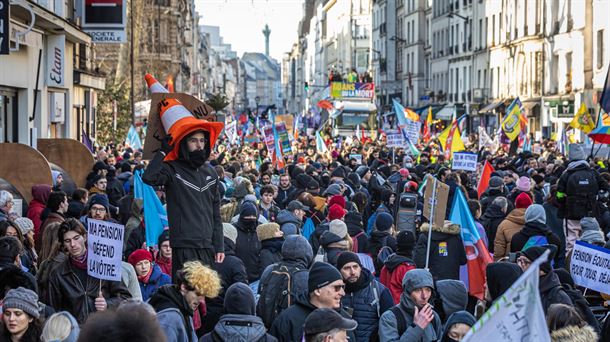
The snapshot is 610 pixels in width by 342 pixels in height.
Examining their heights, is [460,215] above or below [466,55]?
below

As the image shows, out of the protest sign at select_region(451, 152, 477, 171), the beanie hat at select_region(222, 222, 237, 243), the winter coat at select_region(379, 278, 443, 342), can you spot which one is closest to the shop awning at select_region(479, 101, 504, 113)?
the protest sign at select_region(451, 152, 477, 171)

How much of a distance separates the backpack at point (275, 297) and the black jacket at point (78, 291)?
1095 millimetres

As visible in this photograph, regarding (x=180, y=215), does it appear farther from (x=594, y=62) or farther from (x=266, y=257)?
(x=594, y=62)

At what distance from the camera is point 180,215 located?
9.59 m

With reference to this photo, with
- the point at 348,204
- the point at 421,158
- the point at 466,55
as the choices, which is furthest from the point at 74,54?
the point at 466,55

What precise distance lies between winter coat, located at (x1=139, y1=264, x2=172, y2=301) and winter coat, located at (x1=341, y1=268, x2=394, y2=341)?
1509 mm

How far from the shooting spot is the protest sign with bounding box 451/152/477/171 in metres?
21.9

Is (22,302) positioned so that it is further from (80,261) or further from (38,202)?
(38,202)

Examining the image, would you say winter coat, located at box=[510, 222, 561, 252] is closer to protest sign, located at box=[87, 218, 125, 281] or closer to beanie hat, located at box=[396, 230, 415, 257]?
beanie hat, located at box=[396, 230, 415, 257]

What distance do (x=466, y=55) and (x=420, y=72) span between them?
1623 centimetres

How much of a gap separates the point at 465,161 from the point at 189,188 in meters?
12.9

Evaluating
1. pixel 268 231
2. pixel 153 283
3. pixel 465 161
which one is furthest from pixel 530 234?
pixel 465 161

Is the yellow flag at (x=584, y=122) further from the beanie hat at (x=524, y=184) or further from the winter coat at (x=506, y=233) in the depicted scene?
the winter coat at (x=506, y=233)

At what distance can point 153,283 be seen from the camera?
952 cm
